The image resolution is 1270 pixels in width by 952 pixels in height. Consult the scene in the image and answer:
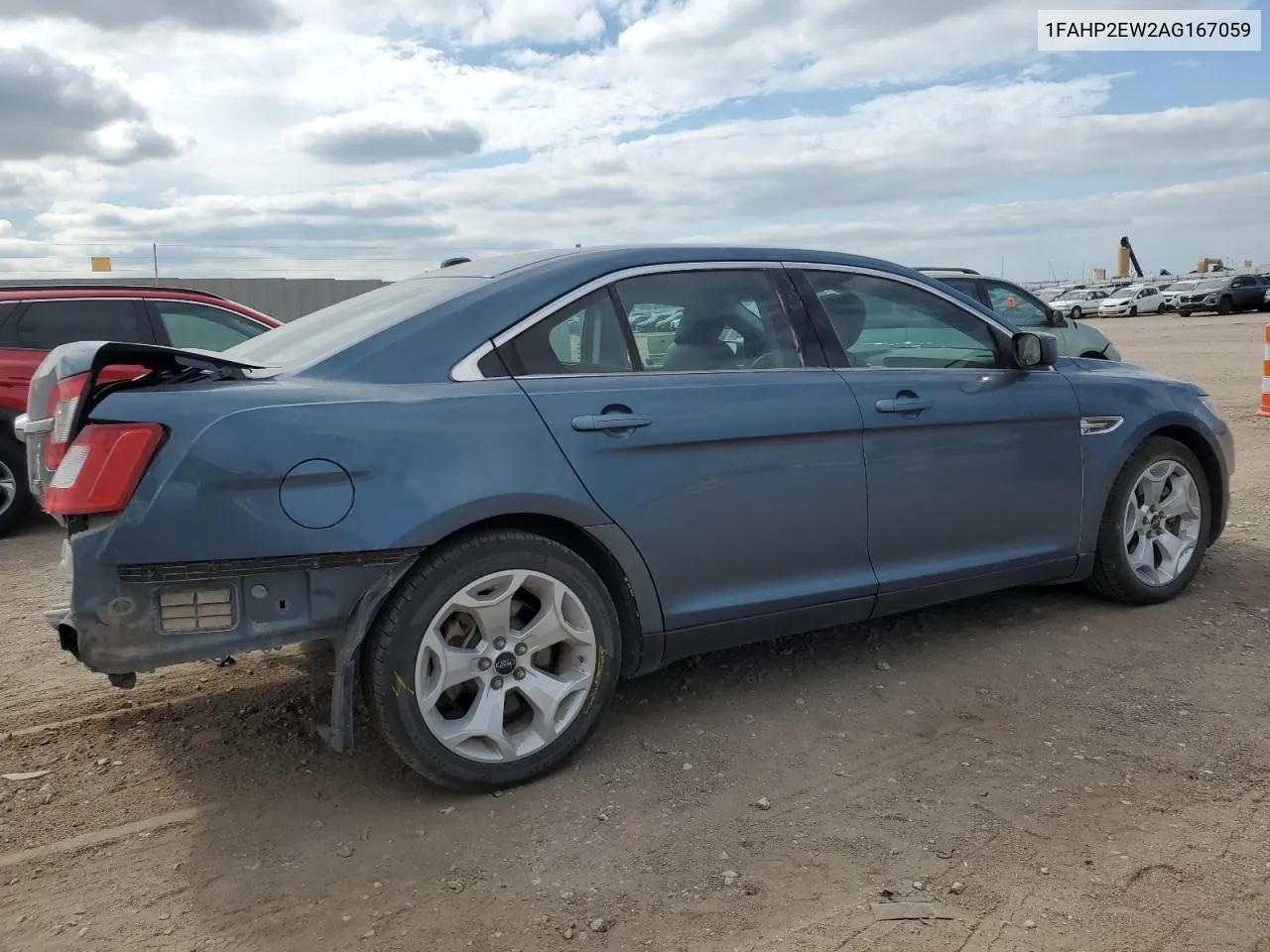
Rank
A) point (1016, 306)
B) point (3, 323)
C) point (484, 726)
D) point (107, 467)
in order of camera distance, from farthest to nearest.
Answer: point (1016, 306) → point (3, 323) → point (484, 726) → point (107, 467)

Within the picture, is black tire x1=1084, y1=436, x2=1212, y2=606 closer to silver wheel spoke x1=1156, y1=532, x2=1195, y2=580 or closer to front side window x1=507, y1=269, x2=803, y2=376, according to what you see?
silver wheel spoke x1=1156, y1=532, x2=1195, y2=580

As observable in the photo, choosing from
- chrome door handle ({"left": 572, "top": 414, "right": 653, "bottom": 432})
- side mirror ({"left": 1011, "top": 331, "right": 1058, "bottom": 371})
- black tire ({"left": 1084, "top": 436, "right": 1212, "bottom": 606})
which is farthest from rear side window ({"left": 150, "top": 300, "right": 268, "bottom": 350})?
black tire ({"left": 1084, "top": 436, "right": 1212, "bottom": 606})

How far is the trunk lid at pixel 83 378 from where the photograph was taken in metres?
2.83

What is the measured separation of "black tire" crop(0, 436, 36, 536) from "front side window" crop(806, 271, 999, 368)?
19.1ft

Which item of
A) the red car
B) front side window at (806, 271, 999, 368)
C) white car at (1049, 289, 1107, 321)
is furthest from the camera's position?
white car at (1049, 289, 1107, 321)

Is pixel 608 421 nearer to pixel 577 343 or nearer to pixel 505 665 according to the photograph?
pixel 577 343

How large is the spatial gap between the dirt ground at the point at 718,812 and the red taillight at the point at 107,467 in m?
0.96

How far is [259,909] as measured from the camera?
2.60 metres

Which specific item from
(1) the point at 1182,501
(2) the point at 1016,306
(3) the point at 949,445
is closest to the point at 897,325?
(3) the point at 949,445

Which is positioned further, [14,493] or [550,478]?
[14,493]

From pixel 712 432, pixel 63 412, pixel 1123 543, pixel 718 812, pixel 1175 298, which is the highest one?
pixel 1175 298

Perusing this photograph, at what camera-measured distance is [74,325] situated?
772cm

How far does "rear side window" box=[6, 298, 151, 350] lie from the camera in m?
7.54

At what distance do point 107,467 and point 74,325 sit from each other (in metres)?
5.80
